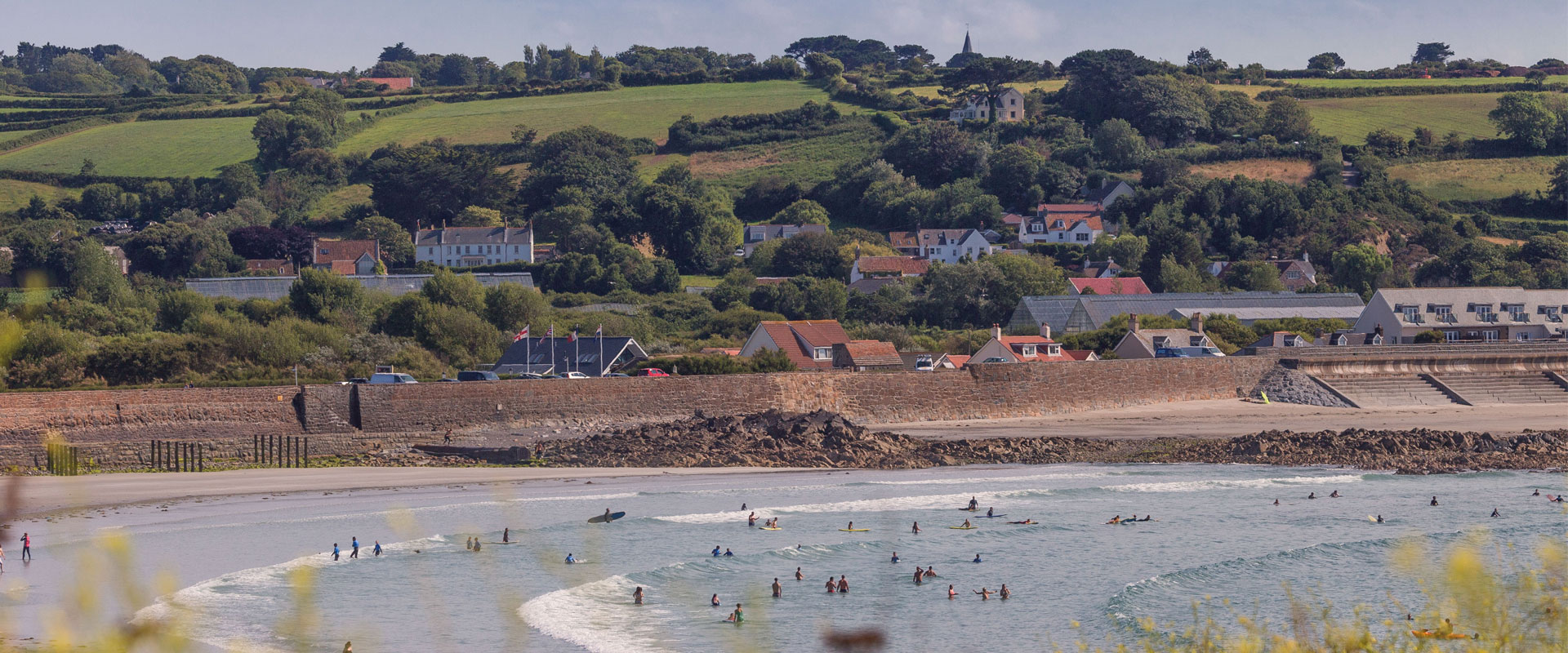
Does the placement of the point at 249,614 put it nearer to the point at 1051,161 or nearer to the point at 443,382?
the point at 443,382

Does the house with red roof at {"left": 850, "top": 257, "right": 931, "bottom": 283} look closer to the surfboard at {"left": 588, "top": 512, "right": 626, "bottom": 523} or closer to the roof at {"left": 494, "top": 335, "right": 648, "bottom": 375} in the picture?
the roof at {"left": 494, "top": 335, "right": 648, "bottom": 375}

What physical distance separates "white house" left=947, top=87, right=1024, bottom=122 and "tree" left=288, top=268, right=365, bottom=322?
279ft

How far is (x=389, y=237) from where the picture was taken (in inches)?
3922

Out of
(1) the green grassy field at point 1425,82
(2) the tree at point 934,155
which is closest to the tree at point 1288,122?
(1) the green grassy field at point 1425,82

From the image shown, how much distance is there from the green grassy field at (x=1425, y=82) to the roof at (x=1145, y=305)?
7817 cm

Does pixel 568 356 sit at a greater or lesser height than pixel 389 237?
lesser

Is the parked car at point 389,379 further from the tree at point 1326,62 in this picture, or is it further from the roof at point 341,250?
the tree at point 1326,62

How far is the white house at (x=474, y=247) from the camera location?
325 feet

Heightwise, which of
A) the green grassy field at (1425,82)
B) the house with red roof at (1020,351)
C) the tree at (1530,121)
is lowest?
the house with red roof at (1020,351)

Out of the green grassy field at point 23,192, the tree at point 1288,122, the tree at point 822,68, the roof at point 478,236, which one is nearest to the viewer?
the roof at point 478,236

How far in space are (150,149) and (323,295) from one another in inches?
3074

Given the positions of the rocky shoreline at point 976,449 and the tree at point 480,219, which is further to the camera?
the tree at point 480,219

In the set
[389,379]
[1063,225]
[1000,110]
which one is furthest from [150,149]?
[389,379]

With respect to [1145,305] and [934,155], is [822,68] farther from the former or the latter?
[1145,305]
